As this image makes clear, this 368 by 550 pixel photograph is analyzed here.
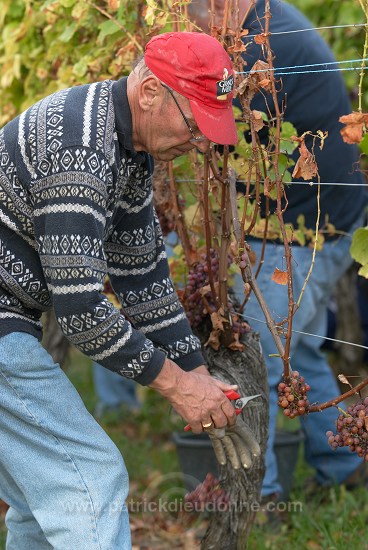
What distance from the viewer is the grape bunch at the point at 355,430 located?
261 centimetres

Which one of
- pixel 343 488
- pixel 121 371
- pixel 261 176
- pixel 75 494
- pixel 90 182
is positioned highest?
pixel 90 182

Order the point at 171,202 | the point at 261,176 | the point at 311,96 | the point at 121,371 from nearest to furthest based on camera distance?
the point at 121,371 → the point at 261,176 → the point at 171,202 → the point at 311,96

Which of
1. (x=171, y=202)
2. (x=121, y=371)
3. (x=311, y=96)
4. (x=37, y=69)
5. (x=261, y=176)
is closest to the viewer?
(x=121, y=371)

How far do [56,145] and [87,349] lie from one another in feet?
1.83

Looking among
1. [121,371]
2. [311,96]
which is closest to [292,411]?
[121,371]

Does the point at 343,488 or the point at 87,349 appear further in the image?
the point at 343,488

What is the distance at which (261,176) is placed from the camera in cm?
302

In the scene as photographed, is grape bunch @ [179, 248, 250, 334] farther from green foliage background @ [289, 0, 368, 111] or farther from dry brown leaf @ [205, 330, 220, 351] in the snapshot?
green foliage background @ [289, 0, 368, 111]

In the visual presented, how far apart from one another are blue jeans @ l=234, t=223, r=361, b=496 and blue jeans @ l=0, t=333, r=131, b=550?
1246 millimetres

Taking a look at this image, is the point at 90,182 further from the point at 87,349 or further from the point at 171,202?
the point at 171,202

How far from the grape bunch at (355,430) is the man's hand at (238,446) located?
1.22 ft

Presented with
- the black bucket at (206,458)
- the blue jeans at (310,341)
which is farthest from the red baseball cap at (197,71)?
the black bucket at (206,458)

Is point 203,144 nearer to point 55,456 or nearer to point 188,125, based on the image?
point 188,125

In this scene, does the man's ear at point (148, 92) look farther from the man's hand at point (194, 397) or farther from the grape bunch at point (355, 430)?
the grape bunch at point (355, 430)
